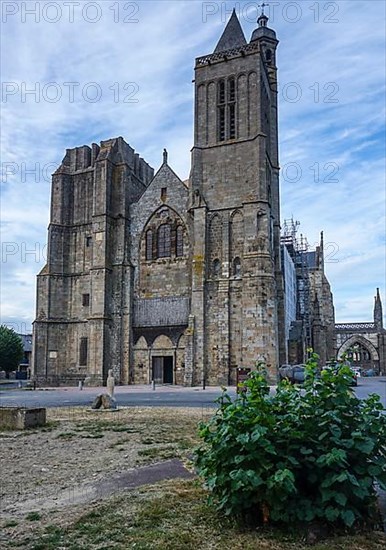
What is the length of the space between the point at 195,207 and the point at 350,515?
3366 centimetres

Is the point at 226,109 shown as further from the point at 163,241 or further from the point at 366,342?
the point at 366,342

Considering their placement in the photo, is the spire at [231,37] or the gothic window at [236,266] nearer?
the gothic window at [236,266]

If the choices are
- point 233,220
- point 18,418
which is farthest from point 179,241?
point 18,418

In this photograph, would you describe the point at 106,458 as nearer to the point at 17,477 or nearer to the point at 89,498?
the point at 17,477

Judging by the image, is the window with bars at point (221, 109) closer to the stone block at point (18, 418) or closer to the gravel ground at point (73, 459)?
the gravel ground at point (73, 459)

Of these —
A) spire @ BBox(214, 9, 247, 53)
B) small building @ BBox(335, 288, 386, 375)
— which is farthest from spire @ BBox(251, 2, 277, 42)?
small building @ BBox(335, 288, 386, 375)

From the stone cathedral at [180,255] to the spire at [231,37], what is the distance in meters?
0.12

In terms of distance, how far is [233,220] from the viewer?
36.3 m

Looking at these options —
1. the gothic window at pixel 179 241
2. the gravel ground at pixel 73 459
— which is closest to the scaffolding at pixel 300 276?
the gothic window at pixel 179 241

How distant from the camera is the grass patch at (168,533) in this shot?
4.21 metres

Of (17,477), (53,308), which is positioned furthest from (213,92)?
(17,477)

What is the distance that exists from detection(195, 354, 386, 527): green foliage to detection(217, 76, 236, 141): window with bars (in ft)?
115

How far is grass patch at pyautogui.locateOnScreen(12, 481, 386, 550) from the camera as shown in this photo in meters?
4.21

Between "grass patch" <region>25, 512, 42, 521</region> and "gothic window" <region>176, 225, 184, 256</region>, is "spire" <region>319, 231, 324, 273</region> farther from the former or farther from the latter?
"grass patch" <region>25, 512, 42, 521</region>
